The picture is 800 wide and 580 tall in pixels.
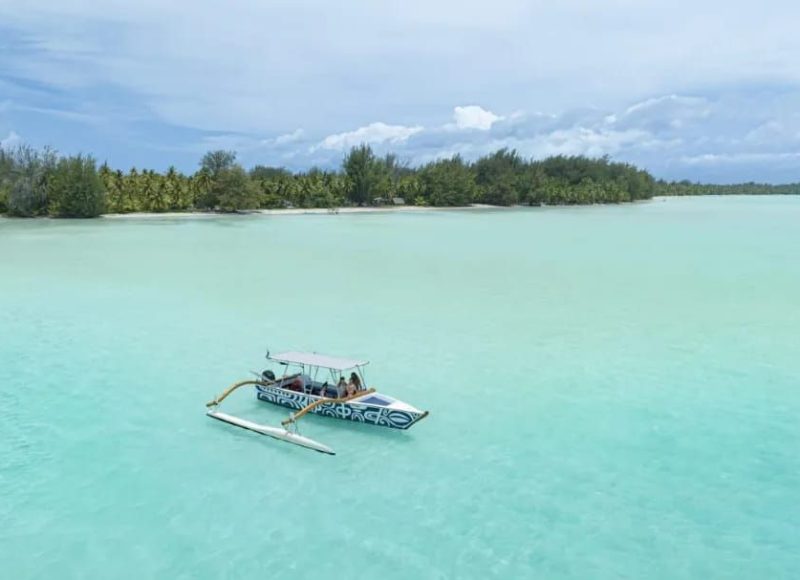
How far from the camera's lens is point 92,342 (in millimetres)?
19000

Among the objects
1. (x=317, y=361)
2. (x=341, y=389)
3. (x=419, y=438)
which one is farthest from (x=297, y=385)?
(x=419, y=438)

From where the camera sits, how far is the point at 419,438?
1242 cm

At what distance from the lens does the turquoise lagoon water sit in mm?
9031

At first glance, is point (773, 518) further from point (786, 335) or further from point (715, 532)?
point (786, 335)

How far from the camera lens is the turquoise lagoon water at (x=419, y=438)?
9.03m

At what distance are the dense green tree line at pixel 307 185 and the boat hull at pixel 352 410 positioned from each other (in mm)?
62225

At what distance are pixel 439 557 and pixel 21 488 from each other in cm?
676

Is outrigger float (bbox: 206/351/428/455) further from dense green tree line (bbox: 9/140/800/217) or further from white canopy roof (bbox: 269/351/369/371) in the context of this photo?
dense green tree line (bbox: 9/140/800/217)

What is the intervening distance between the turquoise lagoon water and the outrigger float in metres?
0.26

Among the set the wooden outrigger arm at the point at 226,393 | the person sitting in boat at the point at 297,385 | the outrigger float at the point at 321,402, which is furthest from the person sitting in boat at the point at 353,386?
the wooden outrigger arm at the point at 226,393

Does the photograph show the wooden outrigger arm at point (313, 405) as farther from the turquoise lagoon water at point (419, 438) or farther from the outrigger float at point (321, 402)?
the turquoise lagoon water at point (419, 438)

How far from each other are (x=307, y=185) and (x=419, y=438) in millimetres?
81656

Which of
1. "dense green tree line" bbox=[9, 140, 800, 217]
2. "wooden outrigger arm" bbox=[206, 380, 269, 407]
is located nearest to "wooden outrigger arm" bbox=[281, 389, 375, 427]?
"wooden outrigger arm" bbox=[206, 380, 269, 407]

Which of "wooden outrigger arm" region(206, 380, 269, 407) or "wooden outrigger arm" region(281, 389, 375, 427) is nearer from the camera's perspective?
"wooden outrigger arm" region(281, 389, 375, 427)
